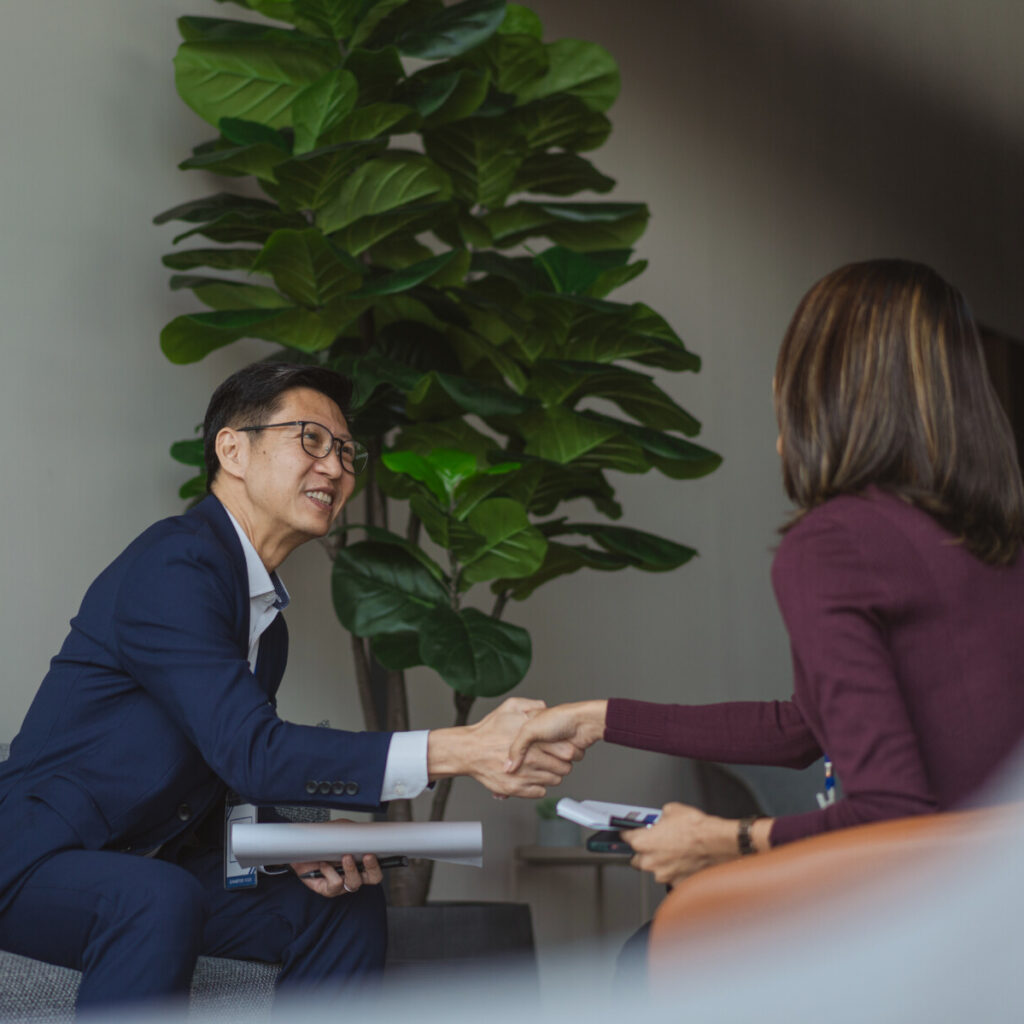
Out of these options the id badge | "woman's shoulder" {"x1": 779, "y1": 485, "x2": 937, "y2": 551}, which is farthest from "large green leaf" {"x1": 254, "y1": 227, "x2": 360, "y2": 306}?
"woman's shoulder" {"x1": 779, "y1": 485, "x2": 937, "y2": 551}

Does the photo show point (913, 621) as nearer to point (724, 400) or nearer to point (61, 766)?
point (61, 766)

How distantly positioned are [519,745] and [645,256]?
339 cm

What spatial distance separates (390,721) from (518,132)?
150cm

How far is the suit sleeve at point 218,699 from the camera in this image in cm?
165

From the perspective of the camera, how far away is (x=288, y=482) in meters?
2.03

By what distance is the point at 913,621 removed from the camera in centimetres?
117

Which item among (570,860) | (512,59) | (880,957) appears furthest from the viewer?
(570,860)

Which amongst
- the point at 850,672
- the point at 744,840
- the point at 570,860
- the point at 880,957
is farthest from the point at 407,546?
the point at 880,957

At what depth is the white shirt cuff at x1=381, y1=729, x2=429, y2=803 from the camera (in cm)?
171

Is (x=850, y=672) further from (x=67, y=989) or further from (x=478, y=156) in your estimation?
(x=478, y=156)

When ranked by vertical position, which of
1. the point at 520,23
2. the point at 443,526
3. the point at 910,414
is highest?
the point at 520,23

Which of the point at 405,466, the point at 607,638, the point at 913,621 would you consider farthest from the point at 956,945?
the point at 607,638

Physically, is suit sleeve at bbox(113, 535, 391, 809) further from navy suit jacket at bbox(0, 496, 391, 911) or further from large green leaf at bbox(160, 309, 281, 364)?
large green leaf at bbox(160, 309, 281, 364)

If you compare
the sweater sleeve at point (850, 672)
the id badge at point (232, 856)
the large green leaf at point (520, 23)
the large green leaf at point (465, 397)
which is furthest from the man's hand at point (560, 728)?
the large green leaf at point (520, 23)
